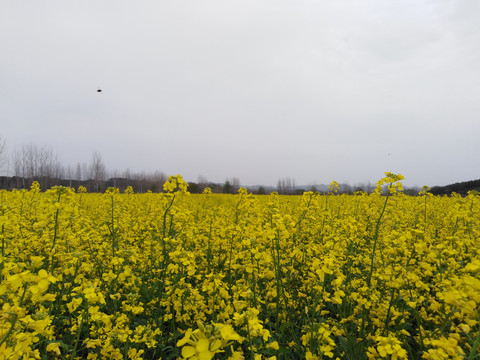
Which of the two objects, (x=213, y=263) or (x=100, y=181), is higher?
(x=100, y=181)

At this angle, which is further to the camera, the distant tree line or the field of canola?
the distant tree line

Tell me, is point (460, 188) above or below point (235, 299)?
above

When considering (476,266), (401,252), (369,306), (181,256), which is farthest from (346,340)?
(181,256)

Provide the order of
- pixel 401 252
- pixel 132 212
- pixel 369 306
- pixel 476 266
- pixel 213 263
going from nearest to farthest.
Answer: pixel 476 266, pixel 401 252, pixel 369 306, pixel 213 263, pixel 132 212

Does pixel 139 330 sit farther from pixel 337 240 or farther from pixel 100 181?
pixel 100 181

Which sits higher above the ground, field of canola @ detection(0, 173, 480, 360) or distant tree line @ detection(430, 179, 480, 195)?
distant tree line @ detection(430, 179, 480, 195)

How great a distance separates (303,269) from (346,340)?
1486 millimetres

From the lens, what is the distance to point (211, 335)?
108cm

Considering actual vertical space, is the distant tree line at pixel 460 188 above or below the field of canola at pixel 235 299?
above

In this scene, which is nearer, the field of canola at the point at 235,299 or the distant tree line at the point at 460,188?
the field of canola at the point at 235,299

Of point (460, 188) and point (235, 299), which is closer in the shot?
point (235, 299)

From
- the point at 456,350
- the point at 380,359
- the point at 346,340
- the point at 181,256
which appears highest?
the point at 181,256

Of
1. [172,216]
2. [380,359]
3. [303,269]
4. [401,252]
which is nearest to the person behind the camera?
[380,359]

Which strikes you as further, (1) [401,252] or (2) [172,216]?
(2) [172,216]
